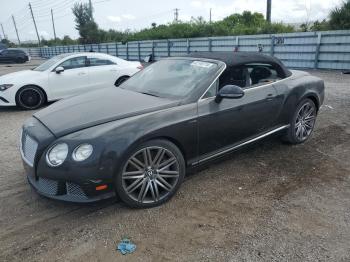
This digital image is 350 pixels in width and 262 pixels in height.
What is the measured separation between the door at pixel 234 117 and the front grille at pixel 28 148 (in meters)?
1.67

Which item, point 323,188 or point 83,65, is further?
point 83,65

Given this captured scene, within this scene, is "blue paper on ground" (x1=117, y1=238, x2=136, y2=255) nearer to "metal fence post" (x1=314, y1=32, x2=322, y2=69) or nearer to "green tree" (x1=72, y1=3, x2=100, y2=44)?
"metal fence post" (x1=314, y1=32, x2=322, y2=69)

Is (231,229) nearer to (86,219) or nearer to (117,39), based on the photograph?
(86,219)

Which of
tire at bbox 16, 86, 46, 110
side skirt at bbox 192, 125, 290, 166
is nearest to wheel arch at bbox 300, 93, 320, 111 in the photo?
side skirt at bbox 192, 125, 290, 166

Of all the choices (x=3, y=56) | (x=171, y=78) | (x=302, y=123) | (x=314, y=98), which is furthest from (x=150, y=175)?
(x=3, y=56)

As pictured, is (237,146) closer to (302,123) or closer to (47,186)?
(302,123)

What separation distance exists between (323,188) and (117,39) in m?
40.8

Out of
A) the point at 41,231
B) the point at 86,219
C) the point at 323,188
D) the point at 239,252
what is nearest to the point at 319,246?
the point at 239,252

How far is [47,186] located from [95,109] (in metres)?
0.92

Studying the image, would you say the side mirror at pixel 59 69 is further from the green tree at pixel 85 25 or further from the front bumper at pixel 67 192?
the green tree at pixel 85 25

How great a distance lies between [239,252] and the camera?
2494mm

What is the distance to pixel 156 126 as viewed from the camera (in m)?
3.00

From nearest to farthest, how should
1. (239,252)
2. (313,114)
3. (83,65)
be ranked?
(239,252) → (313,114) → (83,65)

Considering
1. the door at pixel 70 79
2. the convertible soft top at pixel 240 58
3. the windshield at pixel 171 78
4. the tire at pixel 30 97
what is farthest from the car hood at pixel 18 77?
the convertible soft top at pixel 240 58
